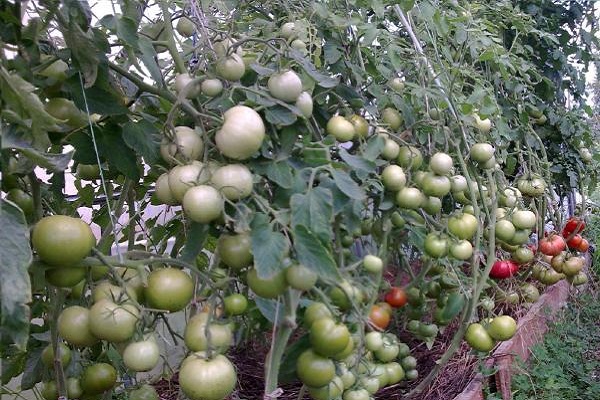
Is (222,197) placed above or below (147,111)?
above

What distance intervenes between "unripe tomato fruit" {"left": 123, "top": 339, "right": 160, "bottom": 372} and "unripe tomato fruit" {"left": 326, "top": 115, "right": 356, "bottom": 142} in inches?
25.6

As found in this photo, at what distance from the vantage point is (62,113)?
42.6 inches

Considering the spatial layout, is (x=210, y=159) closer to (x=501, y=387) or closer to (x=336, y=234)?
(x=336, y=234)

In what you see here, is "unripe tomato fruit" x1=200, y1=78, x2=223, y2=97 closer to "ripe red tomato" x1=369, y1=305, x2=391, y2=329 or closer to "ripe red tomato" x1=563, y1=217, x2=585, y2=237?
"ripe red tomato" x1=369, y1=305, x2=391, y2=329

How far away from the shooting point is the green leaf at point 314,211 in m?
0.92

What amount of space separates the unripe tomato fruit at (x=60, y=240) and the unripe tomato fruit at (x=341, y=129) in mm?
659

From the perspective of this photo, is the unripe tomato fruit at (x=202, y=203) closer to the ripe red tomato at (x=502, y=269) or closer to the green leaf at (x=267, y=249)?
the green leaf at (x=267, y=249)

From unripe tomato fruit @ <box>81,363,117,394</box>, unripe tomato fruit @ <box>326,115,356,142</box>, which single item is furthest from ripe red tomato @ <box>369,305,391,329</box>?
unripe tomato fruit @ <box>81,363,117,394</box>

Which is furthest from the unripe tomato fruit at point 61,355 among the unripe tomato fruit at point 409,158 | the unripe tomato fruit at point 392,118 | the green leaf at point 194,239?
the unripe tomato fruit at point 392,118

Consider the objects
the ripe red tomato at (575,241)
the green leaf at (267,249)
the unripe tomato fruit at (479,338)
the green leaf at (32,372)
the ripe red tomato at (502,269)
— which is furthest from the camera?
the ripe red tomato at (575,241)

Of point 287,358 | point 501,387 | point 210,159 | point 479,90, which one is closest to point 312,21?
point 479,90

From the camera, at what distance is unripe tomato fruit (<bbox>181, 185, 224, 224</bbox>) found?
878 millimetres

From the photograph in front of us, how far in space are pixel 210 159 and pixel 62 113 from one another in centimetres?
29

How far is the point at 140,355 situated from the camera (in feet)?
3.01
